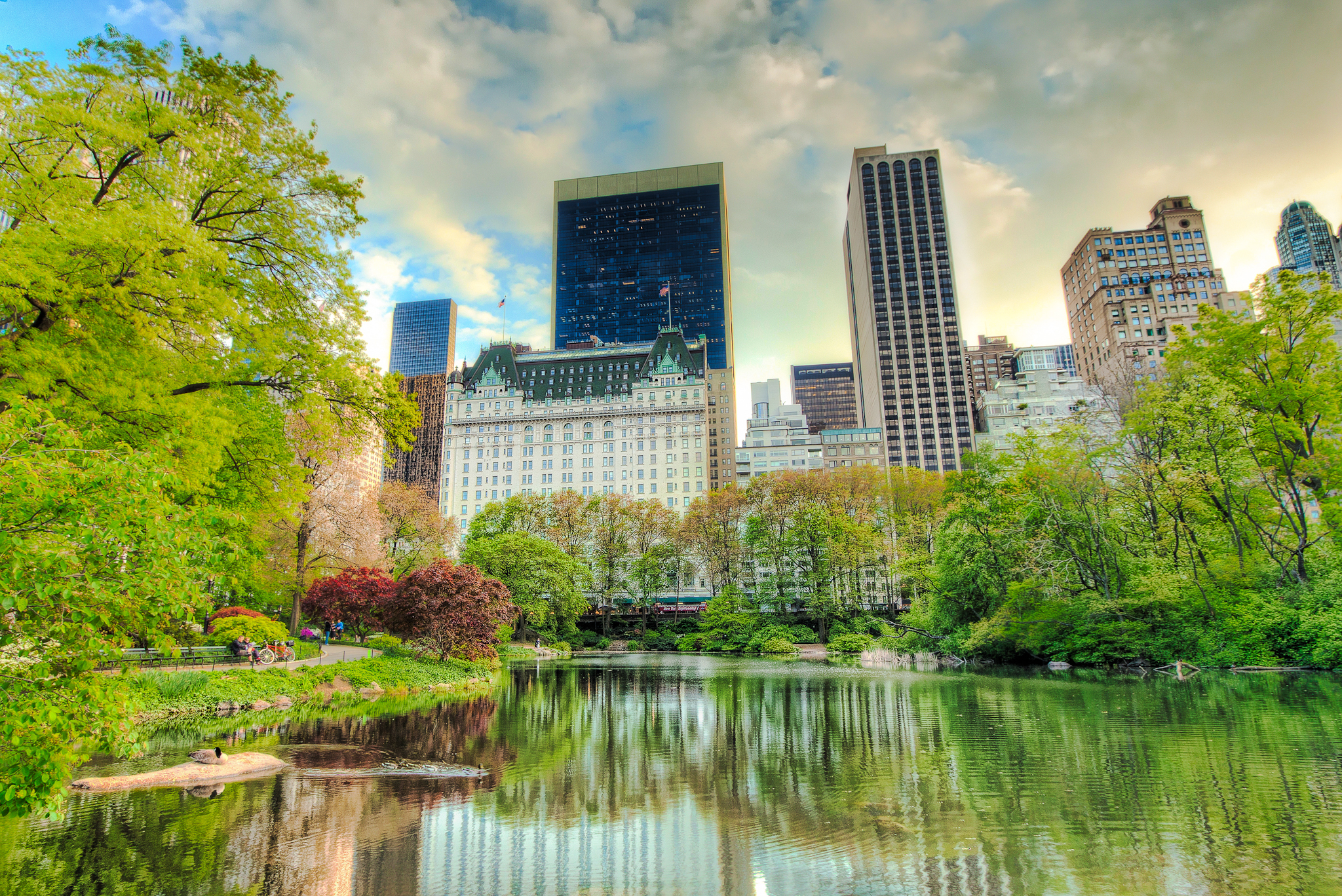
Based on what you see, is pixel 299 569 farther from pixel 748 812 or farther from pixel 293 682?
pixel 748 812

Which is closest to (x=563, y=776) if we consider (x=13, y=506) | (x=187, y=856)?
(x=187, y=856)

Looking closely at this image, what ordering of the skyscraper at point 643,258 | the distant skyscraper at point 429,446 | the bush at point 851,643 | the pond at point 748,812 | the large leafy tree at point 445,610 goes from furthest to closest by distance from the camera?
the skyscraper at point 643,258 → the distant skyscraper at point 429,446 → the bush at point 851,643 → the large leafy tree at point 445,610 → the pond at point 748,812

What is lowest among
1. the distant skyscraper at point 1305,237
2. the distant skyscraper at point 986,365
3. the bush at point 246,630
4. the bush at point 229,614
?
the bush at point 246,630

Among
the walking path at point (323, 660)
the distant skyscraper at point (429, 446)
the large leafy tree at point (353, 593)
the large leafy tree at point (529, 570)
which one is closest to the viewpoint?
the walking path at point (323, 660)

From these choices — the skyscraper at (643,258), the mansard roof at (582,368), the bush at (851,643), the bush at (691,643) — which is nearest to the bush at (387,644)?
the bush at (691,643)

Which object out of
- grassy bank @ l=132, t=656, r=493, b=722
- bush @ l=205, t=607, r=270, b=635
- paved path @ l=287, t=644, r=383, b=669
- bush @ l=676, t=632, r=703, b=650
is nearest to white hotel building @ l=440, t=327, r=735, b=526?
bush @ l=676, t=632, r=703, b=650

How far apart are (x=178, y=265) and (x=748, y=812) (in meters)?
13.7

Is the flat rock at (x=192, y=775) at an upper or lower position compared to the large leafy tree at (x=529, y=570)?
lower

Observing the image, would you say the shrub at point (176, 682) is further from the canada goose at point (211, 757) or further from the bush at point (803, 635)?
the bush at point (803, 635)

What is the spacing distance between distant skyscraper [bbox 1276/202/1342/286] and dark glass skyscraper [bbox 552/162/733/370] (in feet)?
485

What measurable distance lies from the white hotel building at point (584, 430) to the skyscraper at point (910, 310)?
44.0 metres

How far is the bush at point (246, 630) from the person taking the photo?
32375mm

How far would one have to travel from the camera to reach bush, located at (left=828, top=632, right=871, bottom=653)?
60.2m

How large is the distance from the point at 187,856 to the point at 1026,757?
52.1ft
